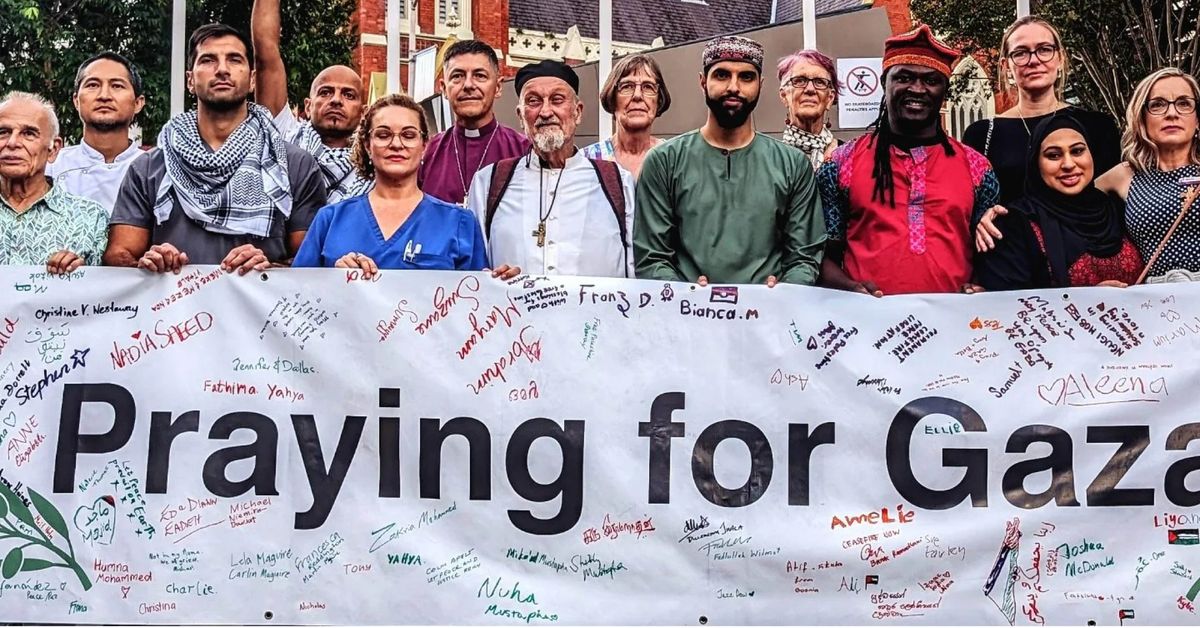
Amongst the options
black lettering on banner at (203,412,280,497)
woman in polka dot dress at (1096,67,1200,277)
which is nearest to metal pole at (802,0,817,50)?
woman in polka dot dress at (1096,67,1200,277)

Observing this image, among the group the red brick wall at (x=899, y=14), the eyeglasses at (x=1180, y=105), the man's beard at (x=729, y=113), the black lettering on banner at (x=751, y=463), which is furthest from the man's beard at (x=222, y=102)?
the red brick wall at (x=899, y=14)

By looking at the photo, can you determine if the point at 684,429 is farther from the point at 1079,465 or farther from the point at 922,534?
the point at 1079,465

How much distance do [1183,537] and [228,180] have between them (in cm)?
350

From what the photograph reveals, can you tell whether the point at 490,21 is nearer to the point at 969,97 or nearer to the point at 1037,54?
the point at 969,97

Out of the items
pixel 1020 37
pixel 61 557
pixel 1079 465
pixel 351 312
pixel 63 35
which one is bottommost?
pixel 61 557

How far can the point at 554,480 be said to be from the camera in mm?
4762

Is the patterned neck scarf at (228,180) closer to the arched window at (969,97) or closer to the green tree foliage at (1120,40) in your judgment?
the green tree foliage at (1120,40)

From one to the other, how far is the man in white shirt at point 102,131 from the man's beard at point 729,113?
243 cm

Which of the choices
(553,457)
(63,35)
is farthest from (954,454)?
(63,35)

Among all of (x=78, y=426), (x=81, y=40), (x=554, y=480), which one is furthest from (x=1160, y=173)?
(x=81, y=40)

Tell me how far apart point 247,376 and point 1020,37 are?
3255mm

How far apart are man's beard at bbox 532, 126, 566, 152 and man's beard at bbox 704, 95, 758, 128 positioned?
1.95 ft

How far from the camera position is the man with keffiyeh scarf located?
16.7 feet

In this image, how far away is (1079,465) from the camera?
4773mm
